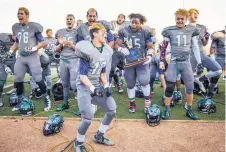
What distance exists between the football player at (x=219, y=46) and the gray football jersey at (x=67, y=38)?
4849mm

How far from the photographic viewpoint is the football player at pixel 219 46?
28.4ft

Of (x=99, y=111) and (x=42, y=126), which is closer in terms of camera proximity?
(x=42, y=126)

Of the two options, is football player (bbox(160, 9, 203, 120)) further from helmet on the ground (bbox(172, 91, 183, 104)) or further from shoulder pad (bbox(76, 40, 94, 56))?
shoulder pad (bbox(76, 40, 94, 56))

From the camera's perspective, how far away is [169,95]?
6312mm

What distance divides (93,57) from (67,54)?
265 centimetres

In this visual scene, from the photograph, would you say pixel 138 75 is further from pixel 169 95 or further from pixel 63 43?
pixel 63 43

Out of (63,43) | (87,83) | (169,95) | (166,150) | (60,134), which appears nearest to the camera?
(87,83)

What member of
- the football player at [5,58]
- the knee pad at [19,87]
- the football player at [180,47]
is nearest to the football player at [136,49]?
the football player at [180,47]

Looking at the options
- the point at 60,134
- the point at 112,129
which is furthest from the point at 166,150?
the point at 60,134

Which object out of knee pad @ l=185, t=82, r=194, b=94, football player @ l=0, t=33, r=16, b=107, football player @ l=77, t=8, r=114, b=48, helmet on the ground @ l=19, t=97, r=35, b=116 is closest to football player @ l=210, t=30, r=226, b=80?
knee pad @ l=185, t=82, r=194, b=94

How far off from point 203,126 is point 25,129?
4.12 m

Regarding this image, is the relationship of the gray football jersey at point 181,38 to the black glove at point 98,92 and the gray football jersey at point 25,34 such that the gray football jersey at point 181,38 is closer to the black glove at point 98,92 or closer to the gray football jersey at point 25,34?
the black glove at point 98,92

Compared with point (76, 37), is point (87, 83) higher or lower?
lower

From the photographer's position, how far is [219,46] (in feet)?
29.0
